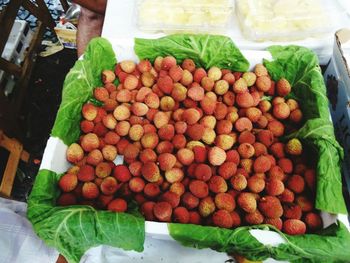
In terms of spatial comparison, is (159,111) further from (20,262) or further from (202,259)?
(20,262)

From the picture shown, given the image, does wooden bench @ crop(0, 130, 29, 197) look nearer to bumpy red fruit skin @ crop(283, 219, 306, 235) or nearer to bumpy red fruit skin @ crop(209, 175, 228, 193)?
bumpy red fruit skin @ crop(209, 175, 228, 193)

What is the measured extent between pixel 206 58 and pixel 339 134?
1.69ft

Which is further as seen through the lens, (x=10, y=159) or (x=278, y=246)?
(x=10, y=159)

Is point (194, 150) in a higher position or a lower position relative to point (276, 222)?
higher

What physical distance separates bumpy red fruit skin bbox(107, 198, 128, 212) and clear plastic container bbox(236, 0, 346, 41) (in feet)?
2.56

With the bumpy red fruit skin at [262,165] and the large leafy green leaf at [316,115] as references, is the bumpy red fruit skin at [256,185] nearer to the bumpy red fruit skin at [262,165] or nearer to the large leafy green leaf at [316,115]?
the bumpy red fruit skin at [262,165]

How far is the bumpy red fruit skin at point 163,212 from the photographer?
903 millimetres

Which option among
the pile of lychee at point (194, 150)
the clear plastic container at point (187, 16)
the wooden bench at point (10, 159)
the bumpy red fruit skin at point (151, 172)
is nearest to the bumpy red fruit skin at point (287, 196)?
the pile of lychee at point (194, 150)

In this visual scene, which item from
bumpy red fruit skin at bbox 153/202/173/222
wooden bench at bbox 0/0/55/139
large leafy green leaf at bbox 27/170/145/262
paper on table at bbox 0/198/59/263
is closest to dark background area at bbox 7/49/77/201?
wooden bench at bbox 0/0/55/139

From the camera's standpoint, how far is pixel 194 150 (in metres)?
1.03

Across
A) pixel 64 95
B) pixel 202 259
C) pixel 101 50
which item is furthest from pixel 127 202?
pixel 101 50

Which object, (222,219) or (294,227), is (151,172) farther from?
(294,227)

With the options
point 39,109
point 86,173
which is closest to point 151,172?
point 86,173

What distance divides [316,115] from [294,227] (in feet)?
1.18
